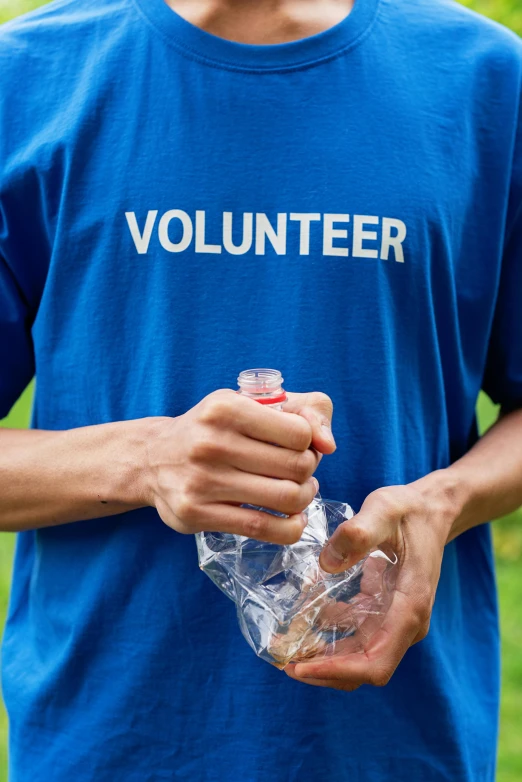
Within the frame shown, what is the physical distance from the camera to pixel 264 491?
1315 mm

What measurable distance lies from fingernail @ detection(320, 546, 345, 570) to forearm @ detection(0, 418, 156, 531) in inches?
12.2

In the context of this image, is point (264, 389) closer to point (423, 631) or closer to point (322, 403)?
point (322, 403)

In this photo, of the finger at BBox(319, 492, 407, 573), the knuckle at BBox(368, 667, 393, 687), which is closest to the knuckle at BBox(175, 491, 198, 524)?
the finger at BBox(319, 492, 407, 573)

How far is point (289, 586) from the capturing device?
1621 mm

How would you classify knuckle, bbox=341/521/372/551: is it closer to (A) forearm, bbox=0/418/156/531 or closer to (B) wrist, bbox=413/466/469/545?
(B) wrist, bbox=413/466/469/545

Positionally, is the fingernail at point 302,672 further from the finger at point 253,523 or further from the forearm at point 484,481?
the forearm at point 484,481

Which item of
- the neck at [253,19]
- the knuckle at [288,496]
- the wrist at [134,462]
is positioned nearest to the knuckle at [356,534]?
the knuckle at [288,496]

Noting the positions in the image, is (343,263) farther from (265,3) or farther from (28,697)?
(28,697)

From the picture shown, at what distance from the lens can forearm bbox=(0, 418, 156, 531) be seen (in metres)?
1.54

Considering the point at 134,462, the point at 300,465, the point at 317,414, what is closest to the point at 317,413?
the point at 317,414

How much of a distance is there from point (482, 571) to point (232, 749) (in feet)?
2.11

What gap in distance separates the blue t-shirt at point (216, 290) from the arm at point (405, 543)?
98 millimetres

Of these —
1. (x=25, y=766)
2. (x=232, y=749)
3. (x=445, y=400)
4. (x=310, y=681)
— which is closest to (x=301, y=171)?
(x=445, y=400)

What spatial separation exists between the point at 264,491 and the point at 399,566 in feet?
1.19
